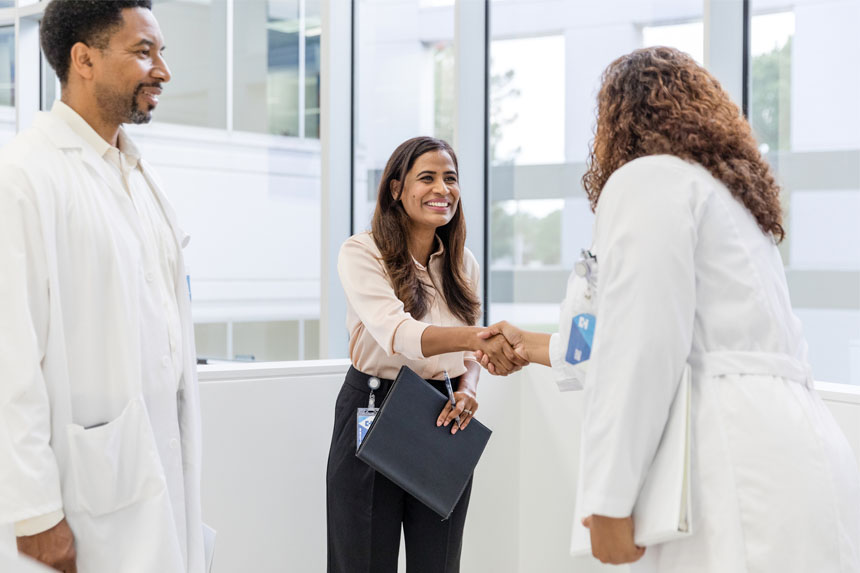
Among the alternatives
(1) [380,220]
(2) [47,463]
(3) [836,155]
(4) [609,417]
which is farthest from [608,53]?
(2) [47,463]

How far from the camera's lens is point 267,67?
485cm

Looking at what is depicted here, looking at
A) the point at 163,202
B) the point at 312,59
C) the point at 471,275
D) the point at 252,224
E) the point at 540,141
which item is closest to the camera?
the point at 163,202

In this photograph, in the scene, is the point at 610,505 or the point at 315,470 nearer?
the point at 610,505

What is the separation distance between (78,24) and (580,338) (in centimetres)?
112

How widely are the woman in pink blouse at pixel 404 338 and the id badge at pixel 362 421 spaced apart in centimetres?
3

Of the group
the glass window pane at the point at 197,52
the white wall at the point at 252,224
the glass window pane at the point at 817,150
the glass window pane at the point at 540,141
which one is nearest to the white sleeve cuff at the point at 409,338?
the glass window pane at the point at 817,150

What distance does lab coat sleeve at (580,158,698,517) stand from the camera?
4.66 feet

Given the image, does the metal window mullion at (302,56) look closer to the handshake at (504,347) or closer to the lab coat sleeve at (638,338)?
the handshake at (504,347)

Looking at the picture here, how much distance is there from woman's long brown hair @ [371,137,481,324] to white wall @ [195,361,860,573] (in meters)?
0.74

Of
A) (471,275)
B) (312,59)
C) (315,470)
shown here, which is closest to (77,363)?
(471,275)

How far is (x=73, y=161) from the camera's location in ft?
5.44

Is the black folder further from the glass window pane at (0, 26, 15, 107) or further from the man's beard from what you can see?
the glass window pane at (0, 26, 15, 107)

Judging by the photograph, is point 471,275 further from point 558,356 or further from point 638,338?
point 638,338

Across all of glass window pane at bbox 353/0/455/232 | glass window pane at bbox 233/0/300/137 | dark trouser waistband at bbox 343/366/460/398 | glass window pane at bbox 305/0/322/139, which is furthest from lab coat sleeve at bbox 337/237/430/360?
glass window pane at bbox 233/0/300/137
